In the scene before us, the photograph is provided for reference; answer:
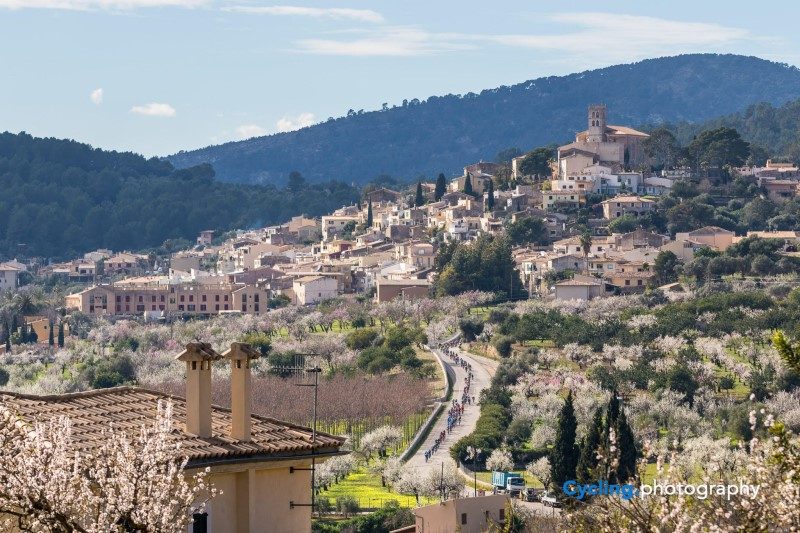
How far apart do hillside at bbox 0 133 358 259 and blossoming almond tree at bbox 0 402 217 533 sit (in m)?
138

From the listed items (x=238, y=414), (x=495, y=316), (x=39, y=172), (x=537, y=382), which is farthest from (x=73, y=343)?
(x=39, y=172)

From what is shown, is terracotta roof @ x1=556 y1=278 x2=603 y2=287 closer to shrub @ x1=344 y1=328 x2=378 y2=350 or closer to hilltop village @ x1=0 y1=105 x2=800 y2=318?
hilltop village @ x1=0 y1=105 x2=800 y2=318

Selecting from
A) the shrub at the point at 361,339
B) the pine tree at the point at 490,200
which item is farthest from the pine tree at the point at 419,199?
the shrub at the point at 361,339

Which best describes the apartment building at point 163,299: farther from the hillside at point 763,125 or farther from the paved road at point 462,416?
the hillside at point 763,125

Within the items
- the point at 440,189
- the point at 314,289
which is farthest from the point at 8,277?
the point at 314,289

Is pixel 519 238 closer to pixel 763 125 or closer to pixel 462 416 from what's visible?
pixel 462 416

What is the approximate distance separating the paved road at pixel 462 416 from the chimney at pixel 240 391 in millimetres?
33413

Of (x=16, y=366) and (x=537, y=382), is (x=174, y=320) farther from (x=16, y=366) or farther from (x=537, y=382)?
(x=537, y=382)

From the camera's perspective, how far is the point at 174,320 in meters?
95.1

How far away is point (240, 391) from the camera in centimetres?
1310

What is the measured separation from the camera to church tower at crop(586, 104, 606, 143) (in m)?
109

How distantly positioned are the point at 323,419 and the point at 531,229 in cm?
4196

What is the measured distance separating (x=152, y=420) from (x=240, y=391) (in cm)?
61

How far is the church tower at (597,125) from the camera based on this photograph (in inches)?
4306
